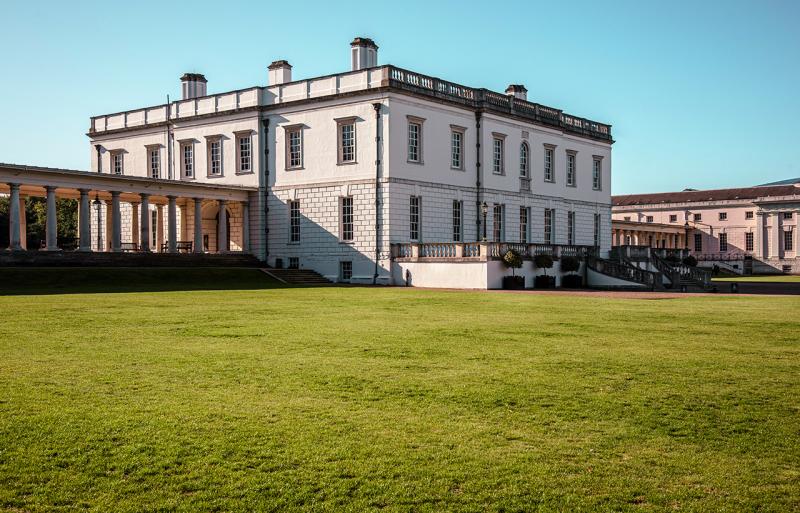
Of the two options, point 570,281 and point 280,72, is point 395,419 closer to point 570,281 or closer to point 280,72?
point 570,281

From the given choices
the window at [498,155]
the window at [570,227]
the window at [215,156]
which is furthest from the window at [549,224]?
the window at [215,156]

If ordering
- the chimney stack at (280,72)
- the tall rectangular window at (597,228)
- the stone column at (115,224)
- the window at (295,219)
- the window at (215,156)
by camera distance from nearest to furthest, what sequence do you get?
1. the stone column at (115,224)
2. the window at (295,219)
3. the chimney stack at (280,72)
4. the window at (215,156)
5. the tall rectangular window at (597,228)

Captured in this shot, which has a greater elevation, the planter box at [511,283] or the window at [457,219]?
the window at [457,219]

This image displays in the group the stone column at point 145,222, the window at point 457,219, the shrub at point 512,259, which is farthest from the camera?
the window at point 457,219

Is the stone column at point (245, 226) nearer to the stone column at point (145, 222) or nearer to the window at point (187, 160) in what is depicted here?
the window at point (187, 160)

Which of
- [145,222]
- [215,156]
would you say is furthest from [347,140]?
[145,222]

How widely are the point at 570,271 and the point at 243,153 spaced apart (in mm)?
20403

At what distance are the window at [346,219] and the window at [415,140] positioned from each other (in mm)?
4098

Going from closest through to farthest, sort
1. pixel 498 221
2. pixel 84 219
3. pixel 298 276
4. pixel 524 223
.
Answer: pixel 84 219, pixel 298 276, pixel 498 221, pixel 524 223

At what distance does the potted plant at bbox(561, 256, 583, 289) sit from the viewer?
43312mm

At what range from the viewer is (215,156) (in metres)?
49.1

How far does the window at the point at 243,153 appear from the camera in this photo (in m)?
47.4

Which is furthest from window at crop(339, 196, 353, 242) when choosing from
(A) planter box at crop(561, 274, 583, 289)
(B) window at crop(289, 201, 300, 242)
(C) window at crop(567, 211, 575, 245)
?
(C) window at crop(567, 211, 575, 245)

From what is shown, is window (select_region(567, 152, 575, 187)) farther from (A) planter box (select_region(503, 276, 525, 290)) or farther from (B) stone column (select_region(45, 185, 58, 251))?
(B) stone column (select_region(45, 185, 58, 251))
